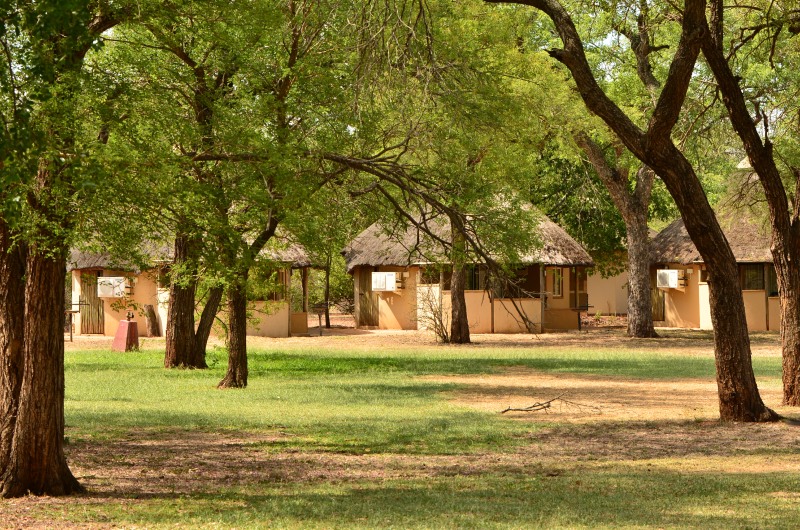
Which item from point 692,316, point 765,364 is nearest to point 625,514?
point 765,364

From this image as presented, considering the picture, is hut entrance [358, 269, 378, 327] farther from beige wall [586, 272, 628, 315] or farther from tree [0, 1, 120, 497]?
tree [0, 1, 120, 497]

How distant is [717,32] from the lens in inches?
595

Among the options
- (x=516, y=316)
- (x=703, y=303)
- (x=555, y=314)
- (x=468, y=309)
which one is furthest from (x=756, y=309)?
(x=468, y=309)

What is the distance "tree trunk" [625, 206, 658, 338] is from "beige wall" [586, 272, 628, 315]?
14.1 m

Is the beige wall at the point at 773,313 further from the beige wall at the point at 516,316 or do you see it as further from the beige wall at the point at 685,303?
the beige wall at the point at 516,316

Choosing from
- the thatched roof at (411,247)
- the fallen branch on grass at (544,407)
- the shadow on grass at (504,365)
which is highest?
the thatched roof at (411,247)

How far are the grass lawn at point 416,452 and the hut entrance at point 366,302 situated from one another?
17128 mm

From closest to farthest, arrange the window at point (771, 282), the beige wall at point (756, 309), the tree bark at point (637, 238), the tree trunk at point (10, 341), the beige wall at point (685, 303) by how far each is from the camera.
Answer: the tree trunk at point (10, 341) → the tree bark at point (637, 238) → the window at point (771, 282) → the beige wall at point (756, 309) → the beige wall at point (685, 303)

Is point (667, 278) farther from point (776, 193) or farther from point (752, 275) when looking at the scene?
point (776, 193)

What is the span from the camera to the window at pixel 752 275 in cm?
3978

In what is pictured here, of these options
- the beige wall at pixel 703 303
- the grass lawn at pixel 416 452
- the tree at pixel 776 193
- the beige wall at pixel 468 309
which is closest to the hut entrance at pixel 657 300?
the beige wall at pixel 703 303

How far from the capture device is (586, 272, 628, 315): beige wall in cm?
5094

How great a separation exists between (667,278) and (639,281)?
546cm

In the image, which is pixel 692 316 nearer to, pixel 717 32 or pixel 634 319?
pixel 634 319
